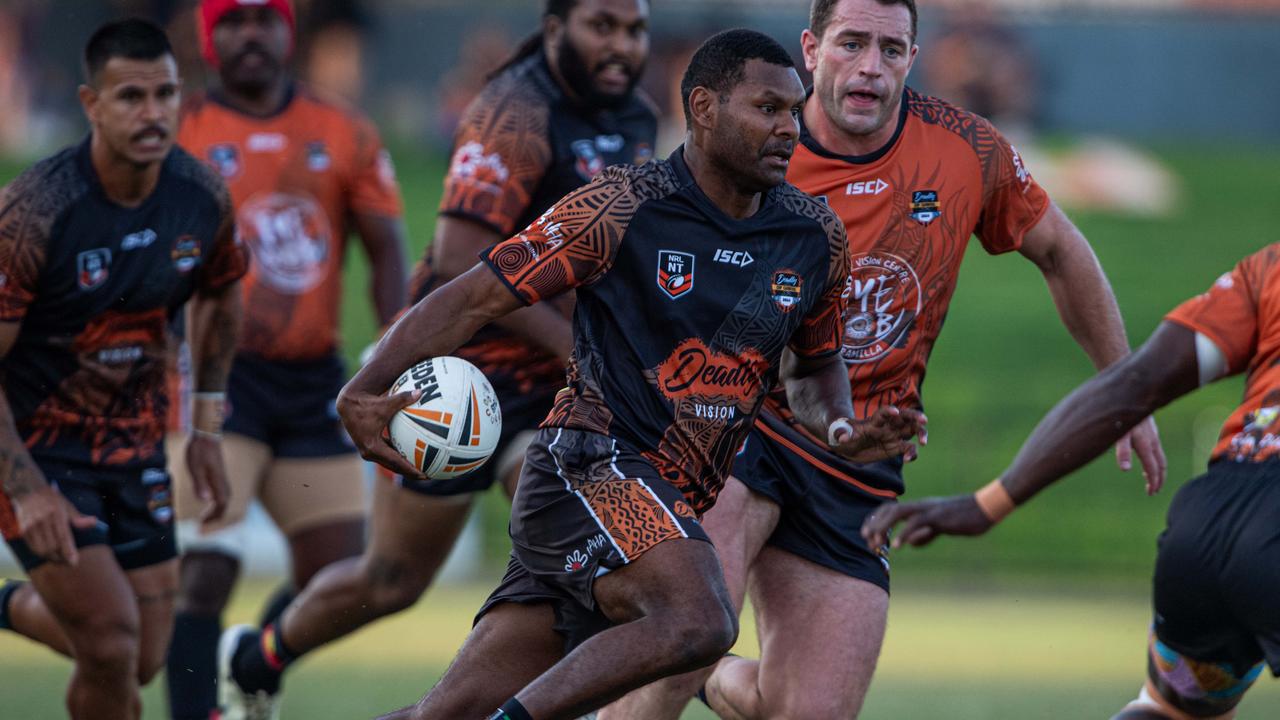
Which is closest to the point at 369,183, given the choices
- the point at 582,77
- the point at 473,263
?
the point at 582,77

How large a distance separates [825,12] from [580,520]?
7.35 feet

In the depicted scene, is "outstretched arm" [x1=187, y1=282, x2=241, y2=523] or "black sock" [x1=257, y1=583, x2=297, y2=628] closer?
"outstretched arm" [x1=187, y1=282, x2=241, y2=523]

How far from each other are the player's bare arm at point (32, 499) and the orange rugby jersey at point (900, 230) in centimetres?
259

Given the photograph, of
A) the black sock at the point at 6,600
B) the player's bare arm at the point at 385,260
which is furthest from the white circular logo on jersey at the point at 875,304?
the black sock at the point at 6,600

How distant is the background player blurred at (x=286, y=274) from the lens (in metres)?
8.84

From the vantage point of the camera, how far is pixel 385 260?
917 centimetres

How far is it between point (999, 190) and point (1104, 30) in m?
19.1

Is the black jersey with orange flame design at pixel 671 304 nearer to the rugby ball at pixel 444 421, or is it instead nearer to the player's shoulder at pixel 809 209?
the player's shoulder at pixel 809 209

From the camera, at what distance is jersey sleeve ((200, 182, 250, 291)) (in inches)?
291

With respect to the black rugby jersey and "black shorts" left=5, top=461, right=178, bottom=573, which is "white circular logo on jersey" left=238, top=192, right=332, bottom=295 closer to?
the black rugby jersey

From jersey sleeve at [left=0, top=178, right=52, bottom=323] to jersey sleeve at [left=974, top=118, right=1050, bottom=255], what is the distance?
137 inches

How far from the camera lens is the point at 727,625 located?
5312 millimetres

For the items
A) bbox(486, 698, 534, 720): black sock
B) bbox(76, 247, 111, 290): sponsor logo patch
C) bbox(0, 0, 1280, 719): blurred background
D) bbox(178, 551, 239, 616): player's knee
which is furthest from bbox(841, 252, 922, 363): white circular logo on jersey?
bbox(0, 0, 1280, 719): blurred background

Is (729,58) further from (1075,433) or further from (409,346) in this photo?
(1075,433)
